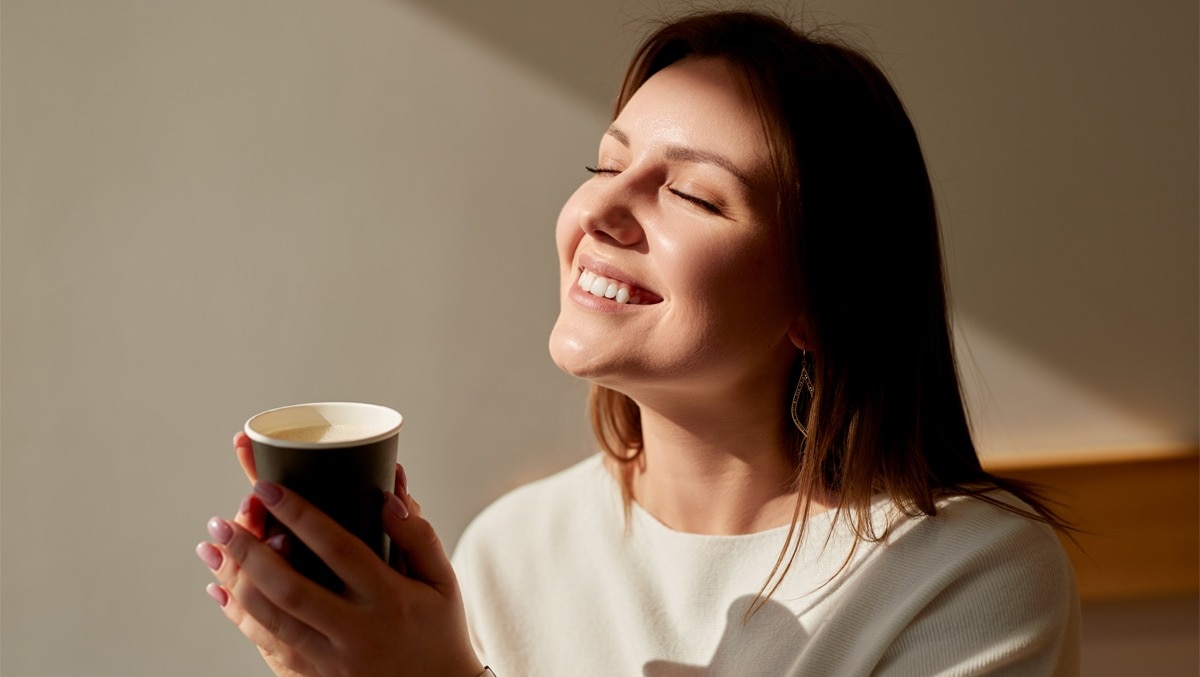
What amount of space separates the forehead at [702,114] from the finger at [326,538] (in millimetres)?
694

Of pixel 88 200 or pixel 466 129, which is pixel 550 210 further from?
pixel 88 200

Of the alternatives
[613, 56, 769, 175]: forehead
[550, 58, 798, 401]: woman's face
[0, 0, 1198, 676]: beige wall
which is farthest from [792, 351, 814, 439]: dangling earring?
[0, 0, 1198, 676]: beige wall

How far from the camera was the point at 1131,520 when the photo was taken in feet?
6.24

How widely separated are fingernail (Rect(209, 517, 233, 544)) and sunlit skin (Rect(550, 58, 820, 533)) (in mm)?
522

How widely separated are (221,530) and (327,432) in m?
0.18

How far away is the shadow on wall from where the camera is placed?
175 cm

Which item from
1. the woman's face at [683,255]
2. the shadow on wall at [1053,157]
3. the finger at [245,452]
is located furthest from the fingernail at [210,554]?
the shadow on wall at [1053,157]

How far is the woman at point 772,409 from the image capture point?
132 cm

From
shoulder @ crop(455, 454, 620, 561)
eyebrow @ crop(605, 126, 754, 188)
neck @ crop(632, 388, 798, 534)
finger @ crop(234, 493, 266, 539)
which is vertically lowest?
shoulder @ crop(455, 454, 620, 561)

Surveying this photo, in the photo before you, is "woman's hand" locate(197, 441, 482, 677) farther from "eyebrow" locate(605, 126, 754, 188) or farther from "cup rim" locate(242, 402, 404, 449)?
"eyebrow" locate(605, 126, 754, 188)

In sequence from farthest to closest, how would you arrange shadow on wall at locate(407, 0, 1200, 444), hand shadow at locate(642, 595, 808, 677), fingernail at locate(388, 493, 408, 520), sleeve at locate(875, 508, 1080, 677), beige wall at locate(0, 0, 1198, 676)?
1. shadow on wall at locate(407, 0, 1200, 444)
2. beige wall at locate(0, 0, 1198, 676)
3. hand shadow at locate(642, 595, 808, 677)
4. sleeve at locate(875, 508, 1080, 677)
5. fingernail at locate(388, 493, 408, 520)

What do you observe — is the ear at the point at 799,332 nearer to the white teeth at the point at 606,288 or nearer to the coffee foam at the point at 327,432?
the white teeth at the point at 606,288

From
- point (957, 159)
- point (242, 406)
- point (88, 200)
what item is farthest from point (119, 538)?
point (957, 159)

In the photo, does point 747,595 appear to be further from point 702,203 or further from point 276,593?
point 276,593
